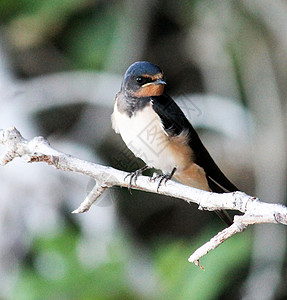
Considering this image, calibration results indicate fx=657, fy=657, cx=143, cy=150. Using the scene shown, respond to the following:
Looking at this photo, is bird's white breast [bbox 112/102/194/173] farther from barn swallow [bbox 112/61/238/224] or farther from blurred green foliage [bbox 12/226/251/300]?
A: blurred green foliage [bbox 12/226/251/300]

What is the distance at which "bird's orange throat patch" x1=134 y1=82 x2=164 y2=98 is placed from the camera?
7.21 feet

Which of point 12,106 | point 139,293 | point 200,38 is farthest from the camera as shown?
point 200,38

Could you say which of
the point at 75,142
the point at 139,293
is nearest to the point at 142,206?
the point at 75,142

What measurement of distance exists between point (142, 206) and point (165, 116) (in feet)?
5.03

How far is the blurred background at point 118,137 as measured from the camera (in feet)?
8.46

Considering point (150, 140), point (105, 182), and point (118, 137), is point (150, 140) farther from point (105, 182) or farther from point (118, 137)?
point (118, 137)

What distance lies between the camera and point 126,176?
5.73ft

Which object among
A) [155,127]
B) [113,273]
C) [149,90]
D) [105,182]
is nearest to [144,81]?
[149,90]

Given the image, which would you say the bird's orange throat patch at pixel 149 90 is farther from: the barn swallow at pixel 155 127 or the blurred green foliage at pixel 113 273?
the blurred green foliage at pixel 113 273

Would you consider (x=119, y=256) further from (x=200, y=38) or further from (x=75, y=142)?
(x=200, y=38)

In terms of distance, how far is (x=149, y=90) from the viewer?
222cm

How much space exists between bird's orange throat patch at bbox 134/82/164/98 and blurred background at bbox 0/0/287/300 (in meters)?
0.63

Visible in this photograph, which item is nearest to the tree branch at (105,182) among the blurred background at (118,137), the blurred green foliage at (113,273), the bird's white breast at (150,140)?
the bird's white breast at (150,140)

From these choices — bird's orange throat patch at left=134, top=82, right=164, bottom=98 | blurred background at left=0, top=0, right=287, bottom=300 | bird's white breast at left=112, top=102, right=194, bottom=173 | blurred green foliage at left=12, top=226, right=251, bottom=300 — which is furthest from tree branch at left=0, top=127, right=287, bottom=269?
blurred background at left=0, top=0, right=287, bottom=300
